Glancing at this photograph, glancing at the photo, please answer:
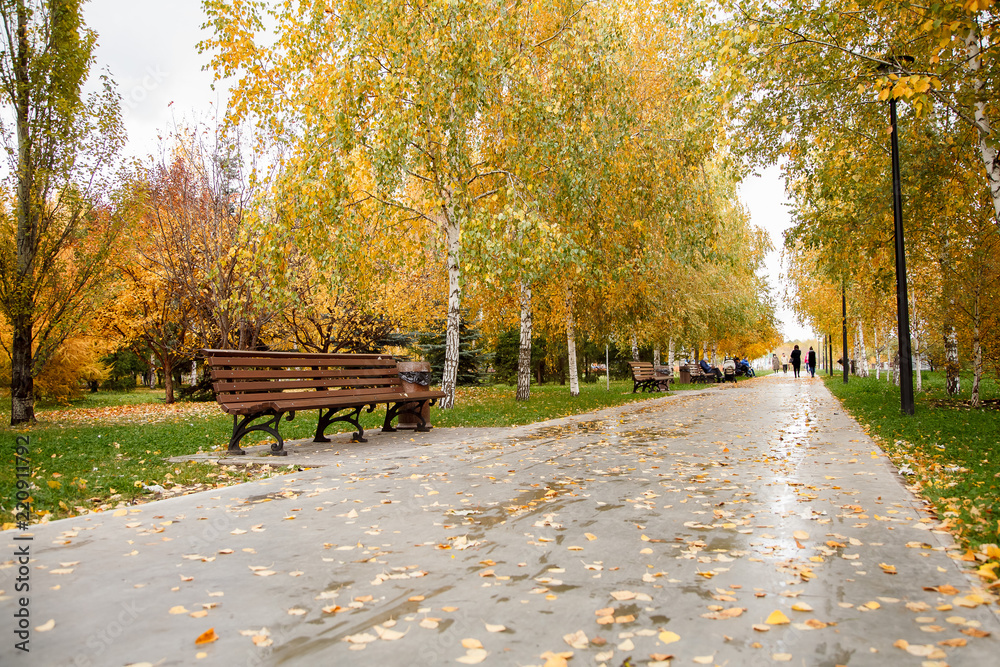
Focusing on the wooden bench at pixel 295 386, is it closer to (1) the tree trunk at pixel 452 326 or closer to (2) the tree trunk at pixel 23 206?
(1) the tree trunk at pixel 452 326

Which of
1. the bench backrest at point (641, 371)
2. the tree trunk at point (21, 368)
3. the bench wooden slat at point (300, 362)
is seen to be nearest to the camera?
the bench wooden slat at point (300, 362)

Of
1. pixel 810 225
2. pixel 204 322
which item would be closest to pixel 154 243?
pixel 204 322

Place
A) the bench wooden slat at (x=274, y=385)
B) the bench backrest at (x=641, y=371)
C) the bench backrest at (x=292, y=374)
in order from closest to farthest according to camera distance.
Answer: the bench wooden slat at (x=274, y=385), the bench backrest at (x=292, y=374), the bench backrest at (x=641, y=371)

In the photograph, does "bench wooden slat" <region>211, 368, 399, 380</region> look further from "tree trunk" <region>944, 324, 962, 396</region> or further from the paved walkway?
"tree trunk" <region>944, 324, 962, 396</region>

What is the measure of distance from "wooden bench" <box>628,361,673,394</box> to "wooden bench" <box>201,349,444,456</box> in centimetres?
1334

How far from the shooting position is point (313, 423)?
11.8 meters

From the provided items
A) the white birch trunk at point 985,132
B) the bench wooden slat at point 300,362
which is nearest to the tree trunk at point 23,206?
the bench wooden slat at point 300,362

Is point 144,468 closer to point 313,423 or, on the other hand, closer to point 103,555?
point 103,555

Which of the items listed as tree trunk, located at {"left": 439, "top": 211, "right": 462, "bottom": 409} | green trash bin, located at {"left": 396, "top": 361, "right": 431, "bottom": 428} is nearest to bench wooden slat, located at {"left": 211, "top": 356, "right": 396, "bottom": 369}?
green trash bin, located at {"left": 396, "top": 361, "right": 431, "bottom": 428}

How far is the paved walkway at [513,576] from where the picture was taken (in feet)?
8.34

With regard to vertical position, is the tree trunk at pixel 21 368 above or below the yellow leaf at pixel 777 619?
above

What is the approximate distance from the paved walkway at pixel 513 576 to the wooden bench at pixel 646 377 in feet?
53.6

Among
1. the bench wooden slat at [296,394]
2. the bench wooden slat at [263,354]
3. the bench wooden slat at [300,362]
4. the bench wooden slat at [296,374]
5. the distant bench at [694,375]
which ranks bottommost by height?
the distant bench at [694,375]

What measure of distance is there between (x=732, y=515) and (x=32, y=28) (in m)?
14.8
